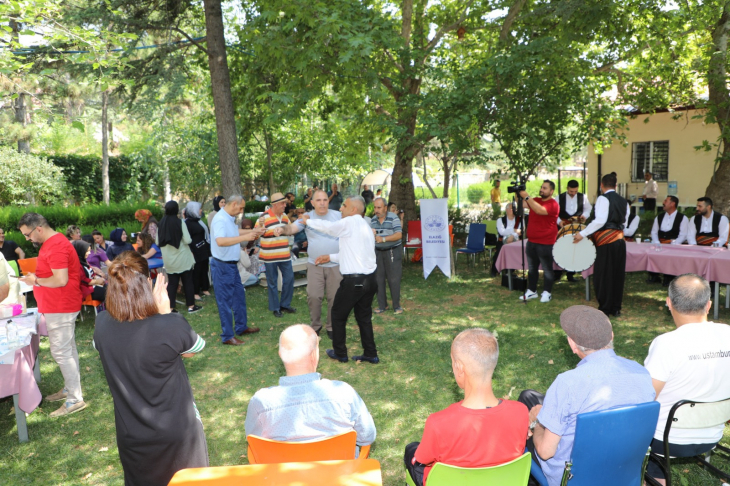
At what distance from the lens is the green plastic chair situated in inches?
81.2

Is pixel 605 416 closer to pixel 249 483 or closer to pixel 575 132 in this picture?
pixel 249 483

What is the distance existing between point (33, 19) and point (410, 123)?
7387 mm

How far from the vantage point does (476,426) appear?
2199mm

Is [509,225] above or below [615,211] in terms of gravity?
below

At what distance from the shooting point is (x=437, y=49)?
12.8 m

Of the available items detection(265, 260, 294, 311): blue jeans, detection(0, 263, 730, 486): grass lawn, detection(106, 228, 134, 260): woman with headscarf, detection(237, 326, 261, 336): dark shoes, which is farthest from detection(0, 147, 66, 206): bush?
detection(237, 326, 261, 336): dark shoes

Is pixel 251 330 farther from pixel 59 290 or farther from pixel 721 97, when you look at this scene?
pixel 721 97

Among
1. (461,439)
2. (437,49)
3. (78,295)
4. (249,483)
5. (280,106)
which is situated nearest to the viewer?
(249,483)

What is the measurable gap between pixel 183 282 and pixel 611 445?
6.72 meters

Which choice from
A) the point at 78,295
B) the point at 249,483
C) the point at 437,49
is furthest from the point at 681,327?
the point at 437,49

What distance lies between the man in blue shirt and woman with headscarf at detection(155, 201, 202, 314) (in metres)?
1.37

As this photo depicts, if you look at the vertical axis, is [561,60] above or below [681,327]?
above

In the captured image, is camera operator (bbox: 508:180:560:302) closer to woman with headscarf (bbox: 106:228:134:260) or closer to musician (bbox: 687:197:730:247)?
musician (bbox: 687:197:730:247)

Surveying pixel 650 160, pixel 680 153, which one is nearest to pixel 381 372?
pixel 680 153
